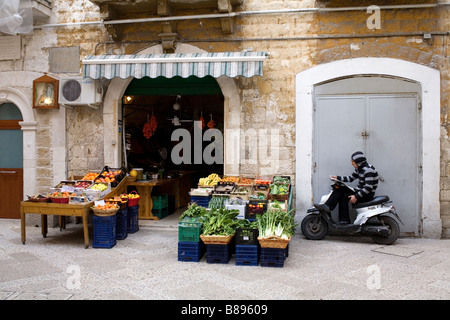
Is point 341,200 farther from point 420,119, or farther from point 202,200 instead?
point 202,200

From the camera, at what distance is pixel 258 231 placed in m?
5.62

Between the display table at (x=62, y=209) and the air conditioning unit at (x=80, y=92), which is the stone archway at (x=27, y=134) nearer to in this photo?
the air conditioning unit at (x=80, y=92)

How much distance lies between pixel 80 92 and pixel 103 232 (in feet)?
10.3

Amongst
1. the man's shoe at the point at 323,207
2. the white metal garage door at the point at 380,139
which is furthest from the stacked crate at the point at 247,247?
the white metal garage door at the point at 380,139

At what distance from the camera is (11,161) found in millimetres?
8898

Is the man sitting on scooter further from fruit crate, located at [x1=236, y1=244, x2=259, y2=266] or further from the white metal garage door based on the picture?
fruit crate, located at [x1=236, y1=244, x2=259, y2=266]

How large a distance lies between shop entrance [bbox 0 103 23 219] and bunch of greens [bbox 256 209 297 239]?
5898 millimetres

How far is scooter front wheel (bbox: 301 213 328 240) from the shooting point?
7.07m

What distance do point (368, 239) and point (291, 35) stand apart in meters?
4.12

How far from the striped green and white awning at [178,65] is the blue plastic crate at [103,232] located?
2.71m

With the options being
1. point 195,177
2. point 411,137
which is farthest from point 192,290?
point 195,177

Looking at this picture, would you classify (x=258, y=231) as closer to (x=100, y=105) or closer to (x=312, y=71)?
(x=312, y=71)

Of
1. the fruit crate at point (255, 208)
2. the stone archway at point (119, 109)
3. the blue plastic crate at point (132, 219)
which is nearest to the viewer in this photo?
the fruit crate at point (255, 208)

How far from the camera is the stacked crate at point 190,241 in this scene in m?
5.73
